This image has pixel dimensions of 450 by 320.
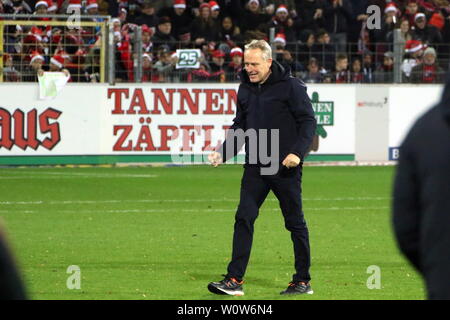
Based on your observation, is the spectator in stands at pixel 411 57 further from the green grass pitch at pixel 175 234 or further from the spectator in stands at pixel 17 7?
the spectator in stands at pixel 17 7

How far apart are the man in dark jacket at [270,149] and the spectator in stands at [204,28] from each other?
48.4 feet

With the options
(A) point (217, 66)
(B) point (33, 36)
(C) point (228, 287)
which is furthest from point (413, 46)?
(C) point (228, 287)

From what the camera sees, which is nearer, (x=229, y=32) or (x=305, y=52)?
(x=305, y=52)

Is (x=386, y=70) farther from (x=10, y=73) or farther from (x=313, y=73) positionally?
(x=10, y=73)

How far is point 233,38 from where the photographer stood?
78.8ft

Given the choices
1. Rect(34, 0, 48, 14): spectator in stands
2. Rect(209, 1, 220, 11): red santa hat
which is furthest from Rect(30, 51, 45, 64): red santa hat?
Rect(209, 1, 220, 11): red santa hat

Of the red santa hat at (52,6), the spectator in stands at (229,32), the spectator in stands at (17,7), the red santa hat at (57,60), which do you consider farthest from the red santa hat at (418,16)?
the spectator in stands at (17,7)

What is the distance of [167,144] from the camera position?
22.3 metres

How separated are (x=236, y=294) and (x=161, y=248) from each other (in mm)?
3086

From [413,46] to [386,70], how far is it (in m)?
0.87

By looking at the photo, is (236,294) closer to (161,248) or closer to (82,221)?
(161,248)

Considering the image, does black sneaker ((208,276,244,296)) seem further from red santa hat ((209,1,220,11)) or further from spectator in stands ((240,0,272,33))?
spectator in stands ((240,0,272,33))

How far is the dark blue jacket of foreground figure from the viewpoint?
9.12 m

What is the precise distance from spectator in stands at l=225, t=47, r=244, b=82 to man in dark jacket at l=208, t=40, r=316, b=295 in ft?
44.8
